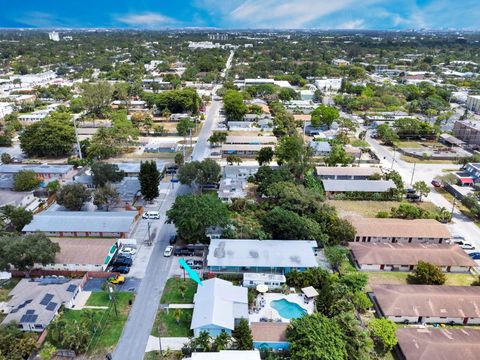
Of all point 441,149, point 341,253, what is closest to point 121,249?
point 341,253

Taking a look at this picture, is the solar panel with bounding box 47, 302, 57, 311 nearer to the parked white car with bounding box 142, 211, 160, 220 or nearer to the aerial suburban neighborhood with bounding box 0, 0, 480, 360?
the aerial suburban neighborhood with bounding box 0, 0, 480, 360

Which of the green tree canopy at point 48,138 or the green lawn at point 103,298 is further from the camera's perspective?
the green tree canopy at point 48,138

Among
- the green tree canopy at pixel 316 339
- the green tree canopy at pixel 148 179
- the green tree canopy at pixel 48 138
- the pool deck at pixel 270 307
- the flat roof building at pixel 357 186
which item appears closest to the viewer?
the green tree canopy at pixel 316 339

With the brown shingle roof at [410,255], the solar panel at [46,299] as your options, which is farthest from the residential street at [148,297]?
the brown shingle roof at [410,255]

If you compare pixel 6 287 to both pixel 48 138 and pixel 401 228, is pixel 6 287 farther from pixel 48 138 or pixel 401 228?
pixel 401 228

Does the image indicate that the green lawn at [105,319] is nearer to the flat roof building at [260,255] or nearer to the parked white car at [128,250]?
the parked white car at [128,250]

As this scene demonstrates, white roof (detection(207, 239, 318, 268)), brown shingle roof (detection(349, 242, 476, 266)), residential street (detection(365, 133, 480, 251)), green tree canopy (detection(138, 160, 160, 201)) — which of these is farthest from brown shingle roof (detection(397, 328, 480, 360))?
green tree canopy (detection(138, 160, 160, 201))
